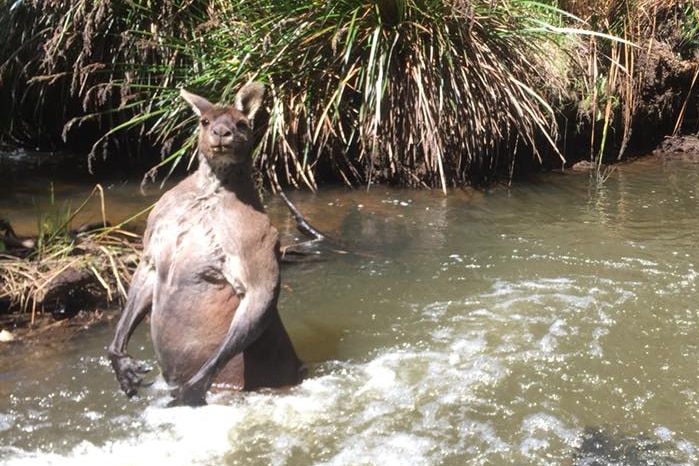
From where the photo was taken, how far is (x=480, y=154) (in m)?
8.48

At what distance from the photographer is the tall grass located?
8.06 meters

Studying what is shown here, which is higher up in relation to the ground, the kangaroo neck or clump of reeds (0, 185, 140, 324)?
the kangaroo neck

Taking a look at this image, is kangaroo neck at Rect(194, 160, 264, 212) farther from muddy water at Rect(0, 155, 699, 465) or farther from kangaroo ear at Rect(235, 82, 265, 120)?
muddy water at Rect(0, 155, 699, 465)

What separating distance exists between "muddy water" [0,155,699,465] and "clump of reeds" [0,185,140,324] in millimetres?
399

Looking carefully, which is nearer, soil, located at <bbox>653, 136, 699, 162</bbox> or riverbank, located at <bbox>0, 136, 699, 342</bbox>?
riverbank, located at <bbox>0, 136, 699, 342</bbox>

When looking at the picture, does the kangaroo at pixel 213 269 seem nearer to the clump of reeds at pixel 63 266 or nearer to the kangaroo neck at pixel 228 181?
the kangaroo neck at pixel 228 181

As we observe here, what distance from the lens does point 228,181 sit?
4273 mm

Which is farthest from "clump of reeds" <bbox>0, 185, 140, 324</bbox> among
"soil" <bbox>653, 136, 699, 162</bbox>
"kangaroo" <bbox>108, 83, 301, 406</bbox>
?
"soil" <bbox>653, 136, 699, 162</bbox>

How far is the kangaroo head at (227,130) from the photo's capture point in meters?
4.09

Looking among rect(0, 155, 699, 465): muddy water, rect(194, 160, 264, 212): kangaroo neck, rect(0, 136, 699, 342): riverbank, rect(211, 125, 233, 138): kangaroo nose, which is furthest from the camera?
rect(0, 136, 699, 342): riverbank

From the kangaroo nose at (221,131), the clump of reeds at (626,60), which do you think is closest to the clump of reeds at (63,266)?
the kangaroo nose at (221,131)

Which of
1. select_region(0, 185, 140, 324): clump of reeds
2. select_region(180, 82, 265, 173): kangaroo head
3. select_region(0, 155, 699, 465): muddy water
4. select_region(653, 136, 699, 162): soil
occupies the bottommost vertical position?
select_region(0, 155, 699, 465): muddy water

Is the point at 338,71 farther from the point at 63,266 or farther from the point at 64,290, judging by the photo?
the point at 64,290

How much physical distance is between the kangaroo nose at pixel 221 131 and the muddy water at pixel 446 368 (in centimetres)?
117
